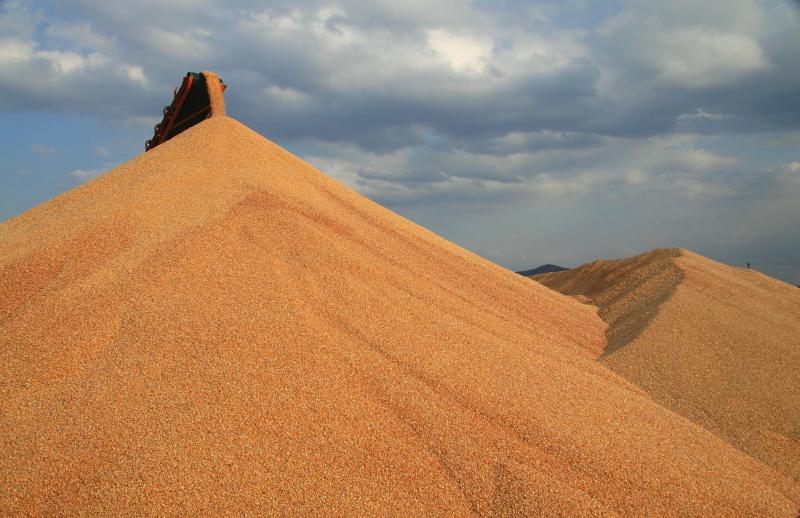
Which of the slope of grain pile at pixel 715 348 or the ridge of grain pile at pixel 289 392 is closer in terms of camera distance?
the ridge of grain pile at pixel 289 392

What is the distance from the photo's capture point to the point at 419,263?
293 inches

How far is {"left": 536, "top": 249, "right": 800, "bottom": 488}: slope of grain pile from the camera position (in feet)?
19.3

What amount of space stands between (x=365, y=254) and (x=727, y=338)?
506 centimetres

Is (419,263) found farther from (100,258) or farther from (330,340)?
(100,258)

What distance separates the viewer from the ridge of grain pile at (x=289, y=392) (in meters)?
3.63

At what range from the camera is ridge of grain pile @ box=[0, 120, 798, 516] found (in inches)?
143

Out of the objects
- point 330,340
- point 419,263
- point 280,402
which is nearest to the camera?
point 280,402

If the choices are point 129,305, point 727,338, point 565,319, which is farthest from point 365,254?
point 727,338

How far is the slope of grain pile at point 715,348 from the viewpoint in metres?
5.89

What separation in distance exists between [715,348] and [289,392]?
19.5ft

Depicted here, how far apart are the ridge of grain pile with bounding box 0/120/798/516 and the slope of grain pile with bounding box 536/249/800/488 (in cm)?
73

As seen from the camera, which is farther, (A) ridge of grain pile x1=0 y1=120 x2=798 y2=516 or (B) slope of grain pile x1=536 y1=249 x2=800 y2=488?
(B) slope of grain pile x1=536 y1=249 x2=800 y2=488

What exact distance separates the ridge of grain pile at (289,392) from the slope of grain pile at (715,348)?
2.40ft

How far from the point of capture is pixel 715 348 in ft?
25.4
